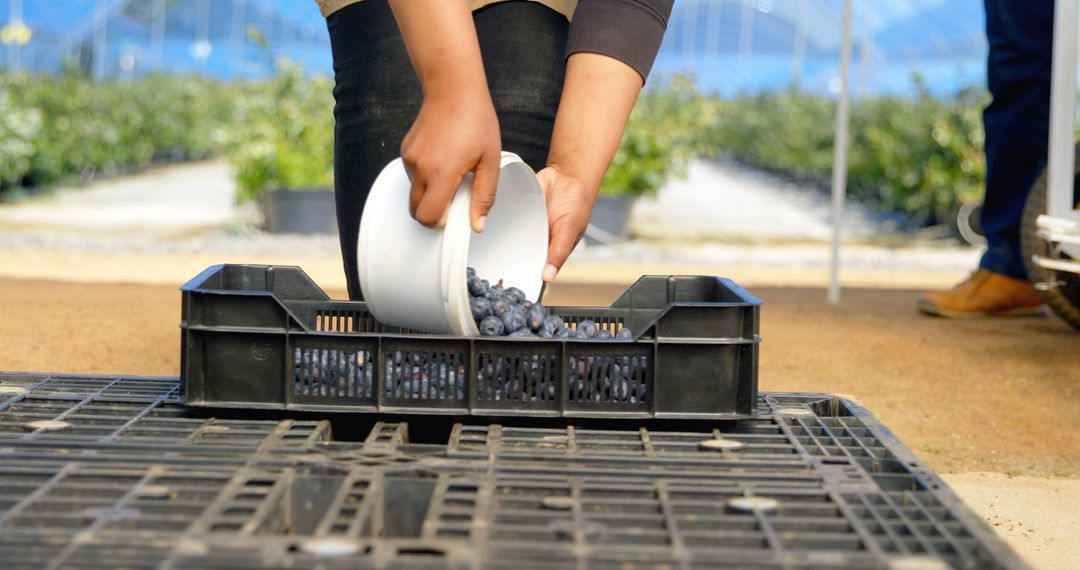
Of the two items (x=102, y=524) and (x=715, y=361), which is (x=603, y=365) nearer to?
(x=715, y=361)

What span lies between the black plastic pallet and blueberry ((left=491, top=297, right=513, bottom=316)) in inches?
6.8

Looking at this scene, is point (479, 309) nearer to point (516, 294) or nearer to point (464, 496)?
point (516, 294)

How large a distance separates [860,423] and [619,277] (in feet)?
16.1

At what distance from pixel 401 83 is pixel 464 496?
45.0 inches

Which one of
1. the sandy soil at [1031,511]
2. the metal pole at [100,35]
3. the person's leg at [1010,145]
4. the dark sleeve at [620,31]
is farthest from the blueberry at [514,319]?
the metal pole at [100,35]

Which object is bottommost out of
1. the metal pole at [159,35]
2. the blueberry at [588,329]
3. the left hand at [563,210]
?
the blueberry at [588,329]

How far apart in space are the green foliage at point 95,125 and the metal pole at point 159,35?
332 inches

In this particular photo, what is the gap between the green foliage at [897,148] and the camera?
30.2 feet

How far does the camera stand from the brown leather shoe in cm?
464

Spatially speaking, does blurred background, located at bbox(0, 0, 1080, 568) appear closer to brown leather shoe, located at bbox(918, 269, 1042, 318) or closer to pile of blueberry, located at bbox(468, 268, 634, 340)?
brown leather shoe, located at bbox(918, 269, 1042, 318)

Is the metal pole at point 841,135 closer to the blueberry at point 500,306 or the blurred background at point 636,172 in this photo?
the blurred background at point 636,172

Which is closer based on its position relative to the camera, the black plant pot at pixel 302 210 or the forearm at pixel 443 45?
the forearm at pixel 443 45

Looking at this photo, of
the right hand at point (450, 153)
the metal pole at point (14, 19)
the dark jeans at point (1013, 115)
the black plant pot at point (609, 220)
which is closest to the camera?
the right hand at point (450, 153)

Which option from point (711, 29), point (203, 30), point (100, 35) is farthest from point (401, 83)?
point (711, 29)
